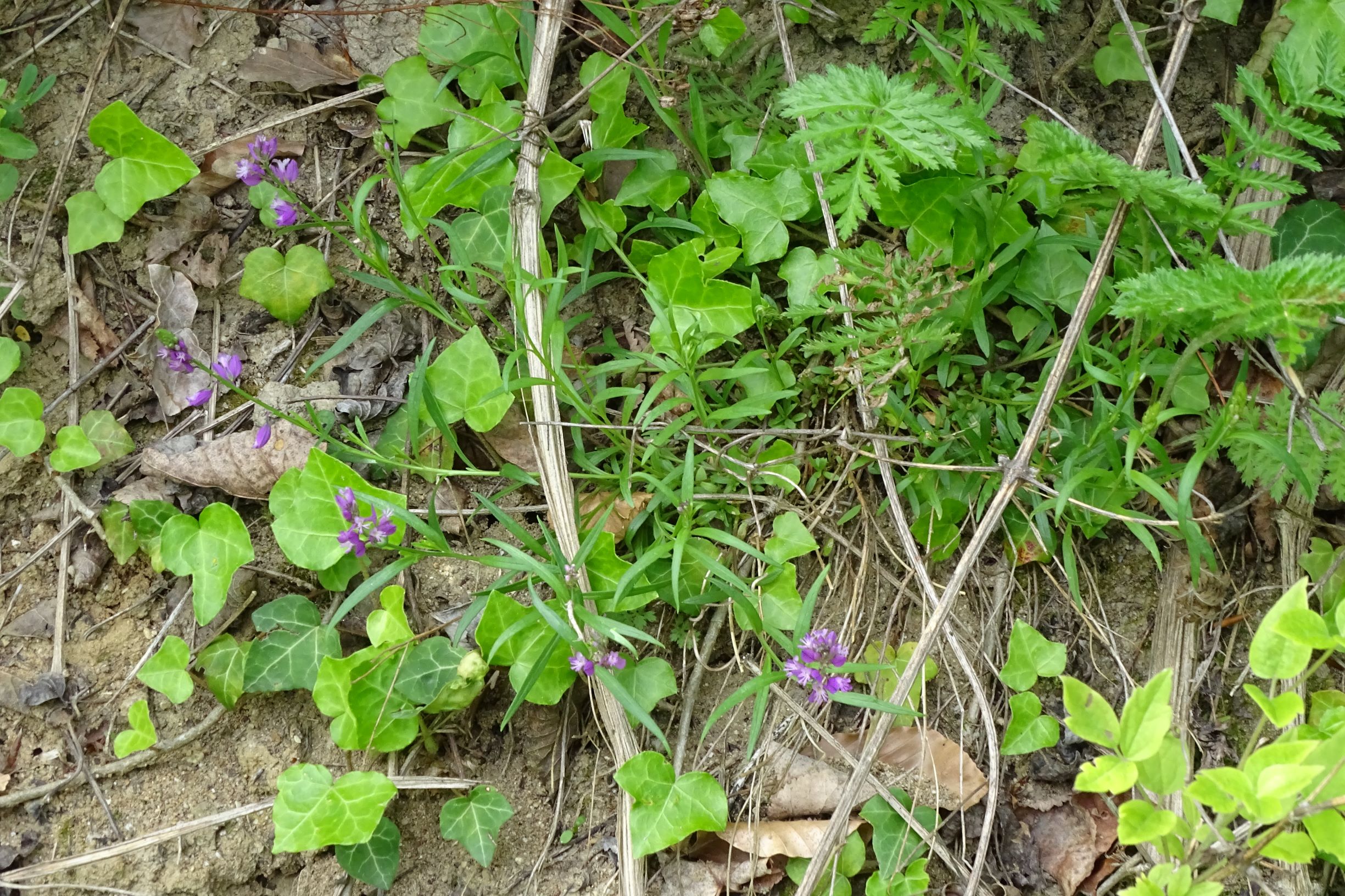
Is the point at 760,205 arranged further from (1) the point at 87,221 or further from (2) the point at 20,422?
(2) the point at 20,422

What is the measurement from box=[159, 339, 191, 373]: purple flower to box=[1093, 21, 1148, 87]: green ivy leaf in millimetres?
2313

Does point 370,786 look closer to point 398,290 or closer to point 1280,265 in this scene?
point 398,290

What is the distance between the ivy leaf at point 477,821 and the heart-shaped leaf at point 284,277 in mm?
1297

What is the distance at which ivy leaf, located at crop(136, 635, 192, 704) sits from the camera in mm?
2016

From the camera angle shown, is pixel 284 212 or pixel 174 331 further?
pixel 174 331

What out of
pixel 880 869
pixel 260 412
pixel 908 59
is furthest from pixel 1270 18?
pixel 260 412

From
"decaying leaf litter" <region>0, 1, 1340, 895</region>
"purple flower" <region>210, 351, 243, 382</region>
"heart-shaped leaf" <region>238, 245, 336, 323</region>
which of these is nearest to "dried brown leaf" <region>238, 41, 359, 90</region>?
"decaying leaf litter" <region>0, 1, 1340, 895</region>

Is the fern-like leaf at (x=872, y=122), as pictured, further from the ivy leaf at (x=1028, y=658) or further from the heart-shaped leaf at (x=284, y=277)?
the heart-shaped leaf at (x=284, y=277)

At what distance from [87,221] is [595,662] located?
1.70m

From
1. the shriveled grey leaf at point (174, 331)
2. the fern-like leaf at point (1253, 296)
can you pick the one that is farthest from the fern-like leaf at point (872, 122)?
the shriveled grey leaf at point (174, 331)

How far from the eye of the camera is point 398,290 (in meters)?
2.21

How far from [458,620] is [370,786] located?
1.33 ft

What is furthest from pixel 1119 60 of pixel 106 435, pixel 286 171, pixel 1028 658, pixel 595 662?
pixel 106 435

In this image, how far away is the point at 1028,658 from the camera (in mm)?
2035
